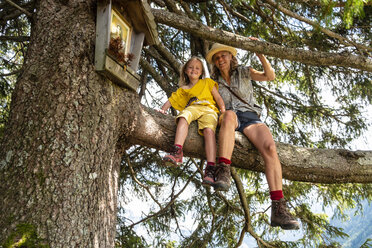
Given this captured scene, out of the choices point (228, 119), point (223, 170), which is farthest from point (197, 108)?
point (223, 170)

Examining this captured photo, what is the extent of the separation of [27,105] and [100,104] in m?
0.44

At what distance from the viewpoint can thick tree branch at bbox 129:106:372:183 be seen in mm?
2416

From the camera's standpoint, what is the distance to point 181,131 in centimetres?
233

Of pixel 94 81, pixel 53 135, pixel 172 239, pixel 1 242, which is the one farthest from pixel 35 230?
pixel 172 239

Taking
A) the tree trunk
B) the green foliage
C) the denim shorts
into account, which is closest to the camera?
the green foliage

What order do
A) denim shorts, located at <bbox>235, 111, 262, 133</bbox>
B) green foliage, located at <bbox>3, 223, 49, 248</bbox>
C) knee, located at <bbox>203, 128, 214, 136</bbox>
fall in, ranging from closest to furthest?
green foliage, located at <bbox>3, 223, 49, 248</bbox> → knee, located at <bbox>203, 128, 214, 136</bbox> → denim shorts, located at <bbox>235, 111, 262, 133</bbox>

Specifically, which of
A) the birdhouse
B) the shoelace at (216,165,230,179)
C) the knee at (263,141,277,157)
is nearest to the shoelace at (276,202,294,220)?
the knee at (263,141,277,157)

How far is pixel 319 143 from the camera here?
4.78 m

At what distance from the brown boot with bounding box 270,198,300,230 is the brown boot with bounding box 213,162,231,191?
440 millimetres


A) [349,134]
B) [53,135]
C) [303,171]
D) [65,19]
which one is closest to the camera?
[53,135]

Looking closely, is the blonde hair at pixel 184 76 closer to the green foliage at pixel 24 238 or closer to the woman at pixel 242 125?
the woman at pixel 242 125

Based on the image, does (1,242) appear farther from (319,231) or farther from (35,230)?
(319,231)

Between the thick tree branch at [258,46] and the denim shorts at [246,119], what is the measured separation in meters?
0.60

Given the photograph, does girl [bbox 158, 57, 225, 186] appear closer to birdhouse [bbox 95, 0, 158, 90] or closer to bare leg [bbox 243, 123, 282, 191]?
bare leg [bbox 243, 123, 282, 191]
